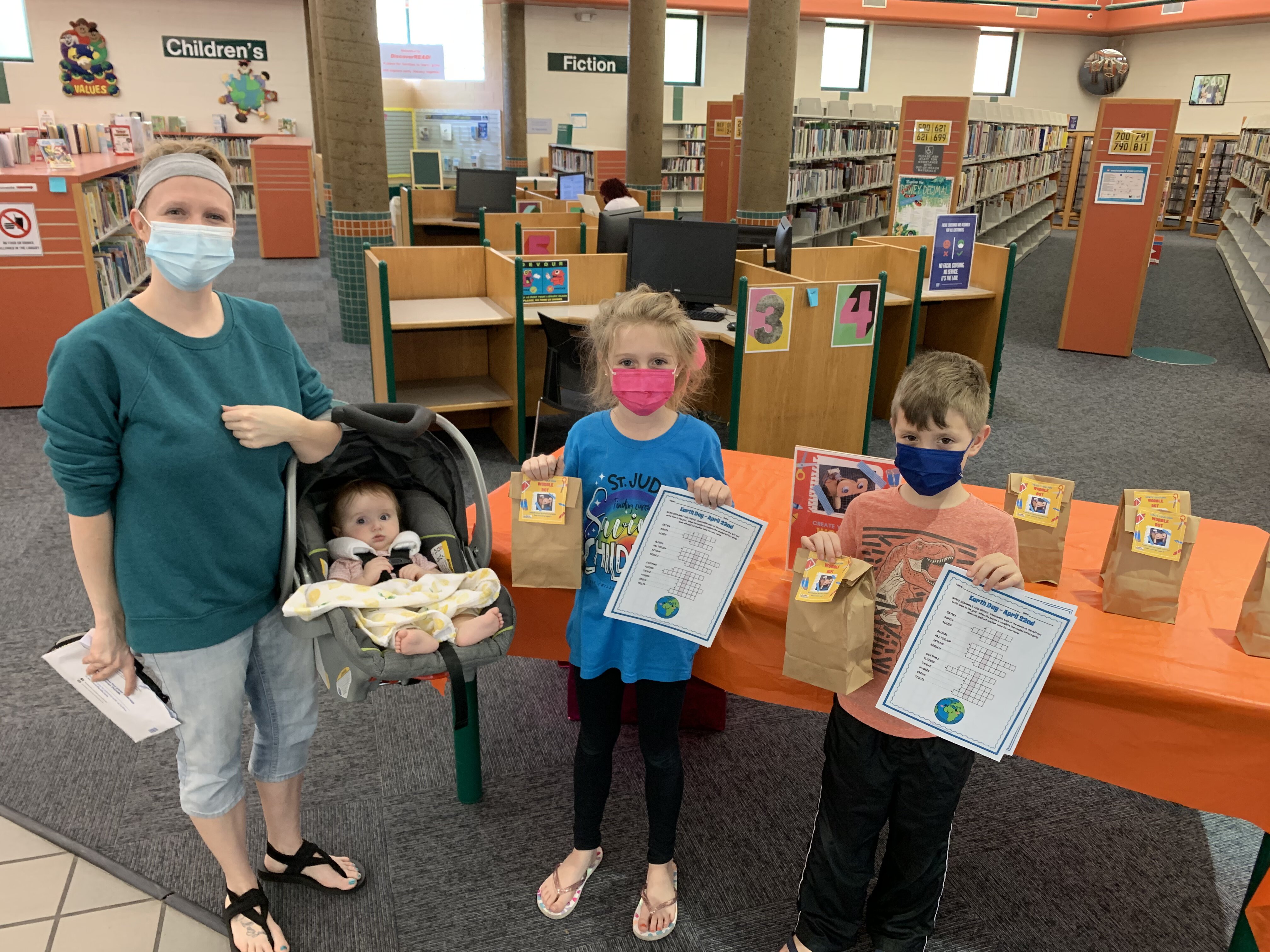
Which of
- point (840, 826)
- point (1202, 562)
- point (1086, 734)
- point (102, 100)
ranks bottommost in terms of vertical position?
point (840, 826)

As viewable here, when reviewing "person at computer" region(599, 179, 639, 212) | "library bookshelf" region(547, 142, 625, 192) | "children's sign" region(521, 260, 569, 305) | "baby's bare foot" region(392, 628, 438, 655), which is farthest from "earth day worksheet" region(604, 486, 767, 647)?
"library bookshelf" region(547, 142, 625, 192)

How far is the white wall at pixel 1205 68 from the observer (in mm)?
14828

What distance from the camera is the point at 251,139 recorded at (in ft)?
48.9

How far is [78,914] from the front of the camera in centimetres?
203

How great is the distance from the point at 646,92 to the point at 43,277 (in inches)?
275

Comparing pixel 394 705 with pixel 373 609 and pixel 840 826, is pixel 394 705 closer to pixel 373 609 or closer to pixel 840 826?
pixel 373 609

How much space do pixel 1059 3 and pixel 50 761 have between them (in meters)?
18.5

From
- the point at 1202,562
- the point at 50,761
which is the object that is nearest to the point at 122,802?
the point at 50,761

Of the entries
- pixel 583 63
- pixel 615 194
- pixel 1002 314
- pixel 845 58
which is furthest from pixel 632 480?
pixel 845 58

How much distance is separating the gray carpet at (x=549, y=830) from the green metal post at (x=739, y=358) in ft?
5.88

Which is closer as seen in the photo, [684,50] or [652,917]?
[652,917]

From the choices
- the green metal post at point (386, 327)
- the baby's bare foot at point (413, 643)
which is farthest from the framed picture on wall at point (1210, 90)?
the baby's bare foot at point (413, 643)

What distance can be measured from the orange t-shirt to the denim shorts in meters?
1.13

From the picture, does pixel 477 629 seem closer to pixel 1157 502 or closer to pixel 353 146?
pixel 1157 502
